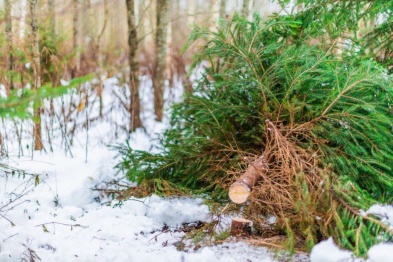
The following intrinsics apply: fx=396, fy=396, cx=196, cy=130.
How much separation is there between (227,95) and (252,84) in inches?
18.9

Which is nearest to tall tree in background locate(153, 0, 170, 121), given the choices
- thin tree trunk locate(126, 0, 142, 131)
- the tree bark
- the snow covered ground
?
thin tree trunk locate(126, 0, 142, 131)

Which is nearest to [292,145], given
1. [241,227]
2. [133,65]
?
[241,227]

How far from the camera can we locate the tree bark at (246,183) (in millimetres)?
3107

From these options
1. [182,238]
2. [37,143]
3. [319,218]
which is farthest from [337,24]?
[37,143]

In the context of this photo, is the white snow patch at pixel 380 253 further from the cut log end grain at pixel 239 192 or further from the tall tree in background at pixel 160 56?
the tall tree in background at pixel 160 56

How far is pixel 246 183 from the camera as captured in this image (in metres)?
3.17

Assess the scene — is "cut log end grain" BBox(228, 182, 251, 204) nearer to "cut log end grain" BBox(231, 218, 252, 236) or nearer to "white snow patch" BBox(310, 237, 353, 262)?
"cut log end grain" BBox(231, 218, 252, 236)

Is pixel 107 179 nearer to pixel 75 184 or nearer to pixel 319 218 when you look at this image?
pixel 75 184

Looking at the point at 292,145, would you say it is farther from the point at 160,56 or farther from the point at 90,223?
the point at 160,56

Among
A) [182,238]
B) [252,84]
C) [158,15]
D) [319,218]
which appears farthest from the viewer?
[158,15]

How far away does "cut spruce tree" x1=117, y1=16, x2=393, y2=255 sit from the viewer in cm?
281

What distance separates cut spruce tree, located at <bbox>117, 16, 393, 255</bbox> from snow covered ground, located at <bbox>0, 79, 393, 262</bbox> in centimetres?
22

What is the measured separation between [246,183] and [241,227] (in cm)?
35

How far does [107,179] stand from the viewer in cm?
477
